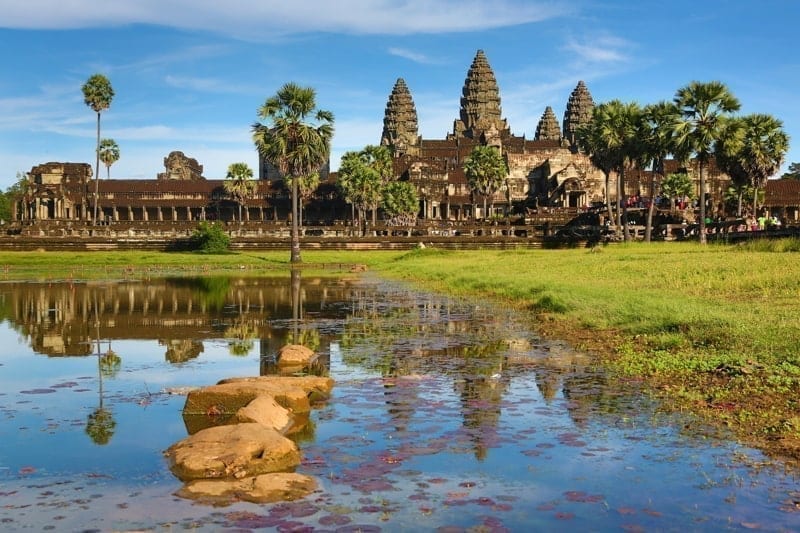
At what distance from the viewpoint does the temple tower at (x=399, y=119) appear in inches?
5273

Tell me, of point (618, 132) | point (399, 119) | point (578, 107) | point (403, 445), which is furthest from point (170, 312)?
point (578, 107)

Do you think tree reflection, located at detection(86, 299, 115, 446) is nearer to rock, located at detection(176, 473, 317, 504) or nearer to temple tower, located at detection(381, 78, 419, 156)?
rock, located at detection(176, 473, 317, 504)

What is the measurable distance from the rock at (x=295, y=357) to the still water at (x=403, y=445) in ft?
1.50

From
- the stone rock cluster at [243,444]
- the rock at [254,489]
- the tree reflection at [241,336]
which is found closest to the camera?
the rock at [254,489]

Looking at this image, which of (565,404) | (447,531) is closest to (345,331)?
(565,404)

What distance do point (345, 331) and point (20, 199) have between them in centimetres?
9900

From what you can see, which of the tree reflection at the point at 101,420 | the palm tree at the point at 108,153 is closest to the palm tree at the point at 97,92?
the palm tree at the point at 108,153

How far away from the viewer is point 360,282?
3594 cm

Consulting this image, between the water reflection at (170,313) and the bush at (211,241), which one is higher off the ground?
the bush at (211,241)

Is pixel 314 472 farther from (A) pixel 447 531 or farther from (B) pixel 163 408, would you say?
(B) pixel 163 408

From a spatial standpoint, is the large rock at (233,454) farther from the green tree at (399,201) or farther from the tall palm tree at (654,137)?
the green tree at (399,201)

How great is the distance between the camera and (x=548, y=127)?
14662cm

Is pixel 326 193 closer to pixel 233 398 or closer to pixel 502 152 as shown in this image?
pixel 502 152

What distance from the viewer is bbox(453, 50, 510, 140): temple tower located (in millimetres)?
133250
